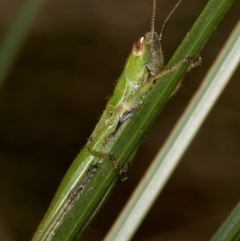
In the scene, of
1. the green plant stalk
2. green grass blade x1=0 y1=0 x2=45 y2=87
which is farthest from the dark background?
the green plant stalk

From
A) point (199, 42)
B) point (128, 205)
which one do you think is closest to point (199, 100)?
point (199, 42)

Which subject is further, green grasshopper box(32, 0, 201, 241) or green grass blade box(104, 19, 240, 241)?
green grasshopper box(32, 0, 201, 241)

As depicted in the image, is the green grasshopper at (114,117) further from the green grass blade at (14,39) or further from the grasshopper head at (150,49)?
the green grass blade at (14,39)

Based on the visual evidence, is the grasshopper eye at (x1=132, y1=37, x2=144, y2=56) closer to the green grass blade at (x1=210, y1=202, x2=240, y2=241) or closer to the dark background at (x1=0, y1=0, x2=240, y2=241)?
the green grass blade at (x1=210, y1=202, x2=240, y2=241)

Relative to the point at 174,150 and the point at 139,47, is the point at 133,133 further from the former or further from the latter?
the point at 139,47

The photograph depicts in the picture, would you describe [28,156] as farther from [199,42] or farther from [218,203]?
[199,42]

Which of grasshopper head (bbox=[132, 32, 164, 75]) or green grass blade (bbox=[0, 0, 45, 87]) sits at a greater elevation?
grasshopper head (bbox=[132, 32, 164, 75])
